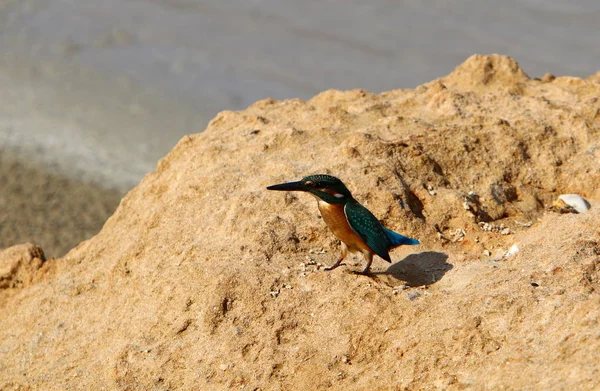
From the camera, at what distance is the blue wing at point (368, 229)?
4.45 metres

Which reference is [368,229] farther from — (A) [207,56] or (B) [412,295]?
(A) [207,56]

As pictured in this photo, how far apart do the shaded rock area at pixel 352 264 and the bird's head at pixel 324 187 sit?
42cm

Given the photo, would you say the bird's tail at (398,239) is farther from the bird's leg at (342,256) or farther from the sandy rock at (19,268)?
the sandy rock at (19,268)

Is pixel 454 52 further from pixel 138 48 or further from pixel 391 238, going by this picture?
pixel 391 238

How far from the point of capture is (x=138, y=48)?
1556cm

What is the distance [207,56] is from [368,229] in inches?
443

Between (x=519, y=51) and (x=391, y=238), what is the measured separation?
10.6 metres

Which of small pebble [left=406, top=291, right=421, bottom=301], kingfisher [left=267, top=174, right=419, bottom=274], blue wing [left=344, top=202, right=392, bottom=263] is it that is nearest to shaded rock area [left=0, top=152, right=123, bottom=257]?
kingfisher [left=267, top=174, right=419, bottom=274]

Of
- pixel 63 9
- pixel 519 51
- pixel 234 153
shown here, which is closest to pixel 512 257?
pixel 234 153

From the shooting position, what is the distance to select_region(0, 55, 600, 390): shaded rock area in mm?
3941

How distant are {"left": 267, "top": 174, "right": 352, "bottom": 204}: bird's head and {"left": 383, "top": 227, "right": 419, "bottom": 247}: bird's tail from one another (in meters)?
0.30

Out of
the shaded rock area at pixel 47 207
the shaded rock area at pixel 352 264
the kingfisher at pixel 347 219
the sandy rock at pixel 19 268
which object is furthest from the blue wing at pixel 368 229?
the shaded rock area at pixel 47 207

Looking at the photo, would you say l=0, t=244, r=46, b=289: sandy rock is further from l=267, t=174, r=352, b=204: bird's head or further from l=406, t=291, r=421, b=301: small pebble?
l=406, t=291, r=421, b=301: small pebble

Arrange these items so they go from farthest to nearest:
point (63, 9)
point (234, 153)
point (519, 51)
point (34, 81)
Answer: point (63, 9)
point (34, 81)
point (519, 51)
point (234, 153)
